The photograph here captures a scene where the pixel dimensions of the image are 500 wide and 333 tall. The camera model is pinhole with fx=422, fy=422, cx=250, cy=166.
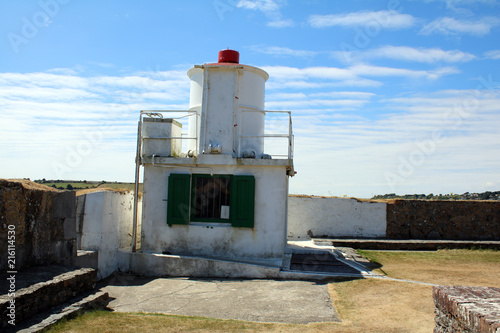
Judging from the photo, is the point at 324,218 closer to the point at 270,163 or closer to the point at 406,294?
the point at 270,163

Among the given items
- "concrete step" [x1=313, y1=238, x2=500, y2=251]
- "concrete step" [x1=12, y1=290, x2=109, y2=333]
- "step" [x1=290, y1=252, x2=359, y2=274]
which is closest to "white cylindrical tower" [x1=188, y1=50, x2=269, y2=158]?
"step" [x1=290, y1=252, x2=359, y2=274]

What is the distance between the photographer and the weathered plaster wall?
6.09 meters

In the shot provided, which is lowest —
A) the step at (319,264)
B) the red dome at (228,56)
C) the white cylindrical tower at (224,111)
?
the step at (319,264)

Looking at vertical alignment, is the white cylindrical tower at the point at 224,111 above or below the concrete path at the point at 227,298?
above

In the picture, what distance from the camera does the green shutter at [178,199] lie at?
10.7 metres

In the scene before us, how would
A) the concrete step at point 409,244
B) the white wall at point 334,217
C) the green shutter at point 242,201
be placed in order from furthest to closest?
the white wall at point 334,217 → the concrete step at point 409,244 → the green shutter at point 242,201

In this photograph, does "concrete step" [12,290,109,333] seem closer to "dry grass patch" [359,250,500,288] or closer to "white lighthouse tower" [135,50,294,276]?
"white lighthouse tower" [135,50,294,276]

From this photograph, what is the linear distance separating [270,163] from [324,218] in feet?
17.6

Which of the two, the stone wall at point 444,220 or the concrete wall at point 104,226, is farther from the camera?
the stone wall at point 444,220

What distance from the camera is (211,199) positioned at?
1095 cm

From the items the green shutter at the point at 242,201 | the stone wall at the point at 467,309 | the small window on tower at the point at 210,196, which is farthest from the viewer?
the small window on tower at the point at 210,196

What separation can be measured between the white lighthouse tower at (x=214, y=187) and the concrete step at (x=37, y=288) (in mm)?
3781

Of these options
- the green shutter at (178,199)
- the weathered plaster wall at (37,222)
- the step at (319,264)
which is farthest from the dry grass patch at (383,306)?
the weathered plaster wall at (37,222)

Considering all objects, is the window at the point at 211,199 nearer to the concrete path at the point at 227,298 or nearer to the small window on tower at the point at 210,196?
the small window on tower at the point at 210,196
